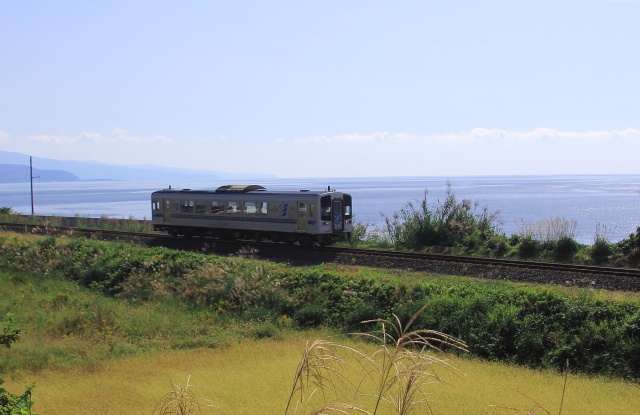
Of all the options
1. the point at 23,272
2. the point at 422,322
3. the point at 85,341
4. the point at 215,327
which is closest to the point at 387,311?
the point at 422,322

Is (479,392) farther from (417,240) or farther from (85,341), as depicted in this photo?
(417,240)

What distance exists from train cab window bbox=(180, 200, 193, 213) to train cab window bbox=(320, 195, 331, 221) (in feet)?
25.4

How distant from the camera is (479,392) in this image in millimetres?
10453

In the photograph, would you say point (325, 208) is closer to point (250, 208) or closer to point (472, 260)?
point (250, 208)

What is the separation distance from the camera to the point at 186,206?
3055 centimetres

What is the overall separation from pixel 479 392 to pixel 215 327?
26.2 ft

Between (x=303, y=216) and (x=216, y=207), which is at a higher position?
(x=216, y=207)

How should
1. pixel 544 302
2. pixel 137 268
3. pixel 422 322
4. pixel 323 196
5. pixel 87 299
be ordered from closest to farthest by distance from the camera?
pixel 544 302, pixel 422 322, pixel 87 299, pixel 137 268, pixel 323 196

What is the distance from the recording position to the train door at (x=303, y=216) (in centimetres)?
2555

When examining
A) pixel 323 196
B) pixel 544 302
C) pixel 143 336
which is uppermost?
pixel 323 196

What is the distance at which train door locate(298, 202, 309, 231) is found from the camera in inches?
1006

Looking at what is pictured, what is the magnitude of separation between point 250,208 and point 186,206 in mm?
4417

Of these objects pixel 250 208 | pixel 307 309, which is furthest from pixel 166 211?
pixel 307 309

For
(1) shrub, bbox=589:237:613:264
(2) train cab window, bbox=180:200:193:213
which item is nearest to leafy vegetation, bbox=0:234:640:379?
(1) shrub, bbox=589:237:613:264
